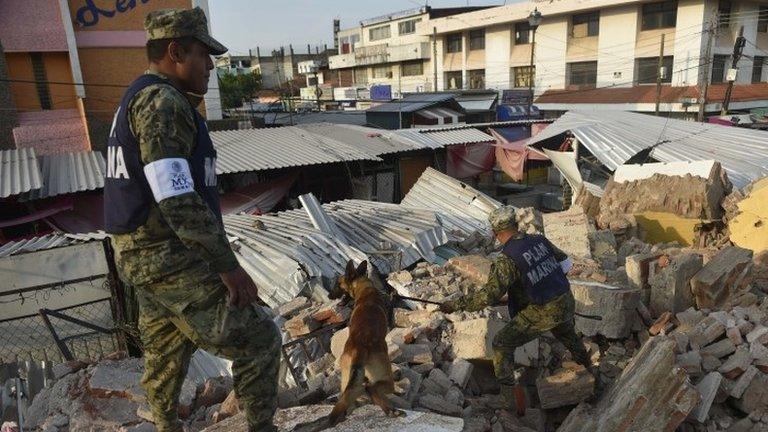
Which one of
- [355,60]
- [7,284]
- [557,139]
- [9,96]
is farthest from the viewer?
[355,60]

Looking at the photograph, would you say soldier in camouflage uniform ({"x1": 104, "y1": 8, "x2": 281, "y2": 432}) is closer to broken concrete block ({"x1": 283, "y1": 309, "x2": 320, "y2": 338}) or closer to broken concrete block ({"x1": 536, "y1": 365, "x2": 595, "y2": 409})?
broken concrete block ({"x1": 283, "y1": 309, "x2": 320, "y2": 338})

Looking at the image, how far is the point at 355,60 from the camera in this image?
4666 centimetres

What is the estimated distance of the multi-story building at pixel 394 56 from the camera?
1633 inches

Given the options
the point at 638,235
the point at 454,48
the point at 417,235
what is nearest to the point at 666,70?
the point at 454,48

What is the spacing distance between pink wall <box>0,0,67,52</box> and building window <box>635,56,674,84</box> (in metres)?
28.1

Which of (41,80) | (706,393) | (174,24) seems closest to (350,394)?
(174,24)

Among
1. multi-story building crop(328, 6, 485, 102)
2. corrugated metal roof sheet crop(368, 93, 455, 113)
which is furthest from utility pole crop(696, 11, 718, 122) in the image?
multi-story building crop(328, 6, 485, 102)

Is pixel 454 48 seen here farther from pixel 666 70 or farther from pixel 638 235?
pixel 638 235

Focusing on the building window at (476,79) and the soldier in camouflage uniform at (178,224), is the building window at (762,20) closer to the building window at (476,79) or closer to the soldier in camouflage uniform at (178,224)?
the building window at (476,79)

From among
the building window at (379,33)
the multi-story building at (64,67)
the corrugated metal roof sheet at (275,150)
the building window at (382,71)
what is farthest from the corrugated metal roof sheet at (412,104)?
the building window at (379,33)

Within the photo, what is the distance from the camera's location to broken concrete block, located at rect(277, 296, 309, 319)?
4.94 m

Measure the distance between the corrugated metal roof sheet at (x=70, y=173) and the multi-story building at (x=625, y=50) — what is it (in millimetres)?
18358

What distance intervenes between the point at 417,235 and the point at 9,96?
11.5 m

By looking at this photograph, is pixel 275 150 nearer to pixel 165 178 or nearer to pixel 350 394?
pixel 350 394
